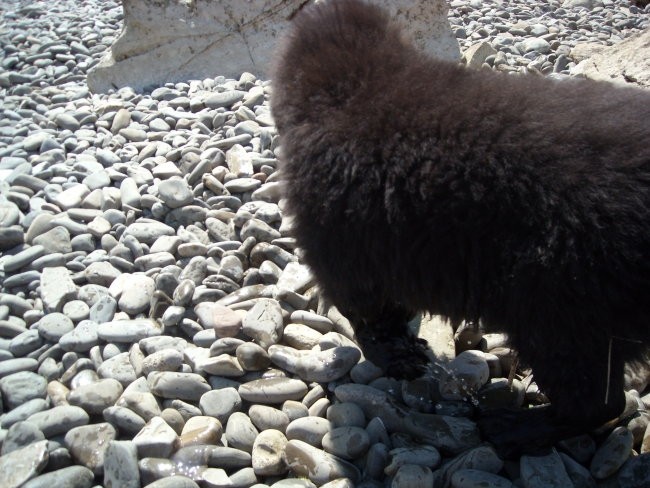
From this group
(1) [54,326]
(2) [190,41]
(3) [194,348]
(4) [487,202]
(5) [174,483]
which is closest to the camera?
(4) [487,202]

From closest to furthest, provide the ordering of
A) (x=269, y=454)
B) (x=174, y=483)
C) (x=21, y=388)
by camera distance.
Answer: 1. (x=174, y=483)
2. (x=269, y=454)
3. (x=21, y=388)

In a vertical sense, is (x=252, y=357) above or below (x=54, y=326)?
below

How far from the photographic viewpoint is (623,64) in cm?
526

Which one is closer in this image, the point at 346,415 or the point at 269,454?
the point at 269,454

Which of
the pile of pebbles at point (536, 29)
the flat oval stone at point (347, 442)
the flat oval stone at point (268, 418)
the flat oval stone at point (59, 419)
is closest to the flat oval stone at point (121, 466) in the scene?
the flat oval stone at point (59, 419)

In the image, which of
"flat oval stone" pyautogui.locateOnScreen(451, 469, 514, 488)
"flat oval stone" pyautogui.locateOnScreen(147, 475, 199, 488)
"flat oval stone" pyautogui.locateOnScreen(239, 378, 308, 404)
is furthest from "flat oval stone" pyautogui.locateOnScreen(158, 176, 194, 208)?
"flat oval stone" pyautogui.locateOnScreen(451, 469, 514, 488)

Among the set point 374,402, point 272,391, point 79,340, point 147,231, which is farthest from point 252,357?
point 147,231

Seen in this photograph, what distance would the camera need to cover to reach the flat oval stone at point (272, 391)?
9.65ft

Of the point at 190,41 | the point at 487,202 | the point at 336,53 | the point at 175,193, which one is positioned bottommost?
the point at 175,193

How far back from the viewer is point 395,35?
3064 millimetres

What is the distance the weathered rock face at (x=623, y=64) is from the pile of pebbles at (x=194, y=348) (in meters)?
2.64

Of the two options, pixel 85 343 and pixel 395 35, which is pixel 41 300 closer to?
pixel 85 343

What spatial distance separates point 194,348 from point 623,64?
159 inches

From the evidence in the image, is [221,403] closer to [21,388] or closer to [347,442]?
[347,442]
